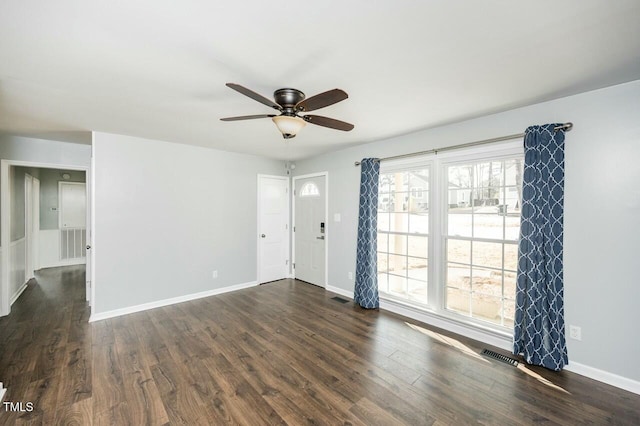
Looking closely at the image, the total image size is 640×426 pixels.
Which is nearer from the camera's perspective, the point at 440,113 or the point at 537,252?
the point at 537,252

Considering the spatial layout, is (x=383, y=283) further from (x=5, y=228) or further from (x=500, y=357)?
(x=5, y=228)

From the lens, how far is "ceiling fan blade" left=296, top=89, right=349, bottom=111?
1.67 m

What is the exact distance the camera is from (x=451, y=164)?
126 inches

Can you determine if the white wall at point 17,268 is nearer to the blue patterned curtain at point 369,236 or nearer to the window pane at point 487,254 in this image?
Result: the blue patterned curtain at point 369,236

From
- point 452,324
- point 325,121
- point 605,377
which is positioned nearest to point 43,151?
point 325,121

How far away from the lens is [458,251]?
3178 millimetres

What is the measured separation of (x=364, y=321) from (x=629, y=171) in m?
2.95

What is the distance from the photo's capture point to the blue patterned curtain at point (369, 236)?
385 centimetres

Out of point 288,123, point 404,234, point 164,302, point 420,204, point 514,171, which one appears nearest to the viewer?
point 288,123

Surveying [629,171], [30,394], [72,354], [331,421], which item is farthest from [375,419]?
[72,354]

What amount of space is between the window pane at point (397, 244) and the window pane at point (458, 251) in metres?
0.62

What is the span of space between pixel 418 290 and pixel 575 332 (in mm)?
1564

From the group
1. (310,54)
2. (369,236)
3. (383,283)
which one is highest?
(310,54)

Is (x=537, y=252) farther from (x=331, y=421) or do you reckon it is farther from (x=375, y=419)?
(x=331, y=421)
